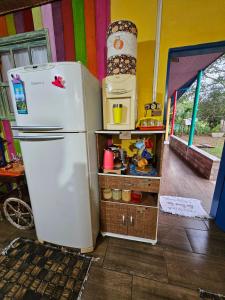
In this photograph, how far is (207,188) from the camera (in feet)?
8.22

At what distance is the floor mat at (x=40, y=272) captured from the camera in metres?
1.03

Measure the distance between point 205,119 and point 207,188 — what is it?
3.32m

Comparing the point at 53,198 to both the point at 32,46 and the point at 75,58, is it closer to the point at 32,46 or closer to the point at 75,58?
the point at 75,58

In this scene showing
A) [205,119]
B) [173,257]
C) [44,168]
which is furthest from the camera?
[205,119]

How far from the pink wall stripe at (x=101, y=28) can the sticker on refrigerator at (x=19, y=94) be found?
2.77ft

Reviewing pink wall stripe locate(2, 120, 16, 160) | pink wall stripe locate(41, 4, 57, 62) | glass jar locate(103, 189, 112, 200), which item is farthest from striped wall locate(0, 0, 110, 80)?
glass jar locate(103, 189, 112, 200)

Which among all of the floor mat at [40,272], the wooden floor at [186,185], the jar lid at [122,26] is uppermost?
the jar lid at [122,26]

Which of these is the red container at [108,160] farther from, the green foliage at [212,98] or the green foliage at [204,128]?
the green foliage at [204,128]

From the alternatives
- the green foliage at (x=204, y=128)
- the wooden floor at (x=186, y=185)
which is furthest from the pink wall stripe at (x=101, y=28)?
the green foliage at (x=204, y=128)

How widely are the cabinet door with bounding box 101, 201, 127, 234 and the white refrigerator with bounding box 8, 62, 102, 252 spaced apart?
0.58ft

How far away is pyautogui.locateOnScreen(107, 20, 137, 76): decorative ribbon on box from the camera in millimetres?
1064

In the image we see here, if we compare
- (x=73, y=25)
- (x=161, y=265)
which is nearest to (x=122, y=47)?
(x=73, y=25)

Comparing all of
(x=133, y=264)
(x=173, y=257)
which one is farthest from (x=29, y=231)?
(x=173, y=257)

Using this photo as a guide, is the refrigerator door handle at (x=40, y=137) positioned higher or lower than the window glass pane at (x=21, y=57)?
lower
